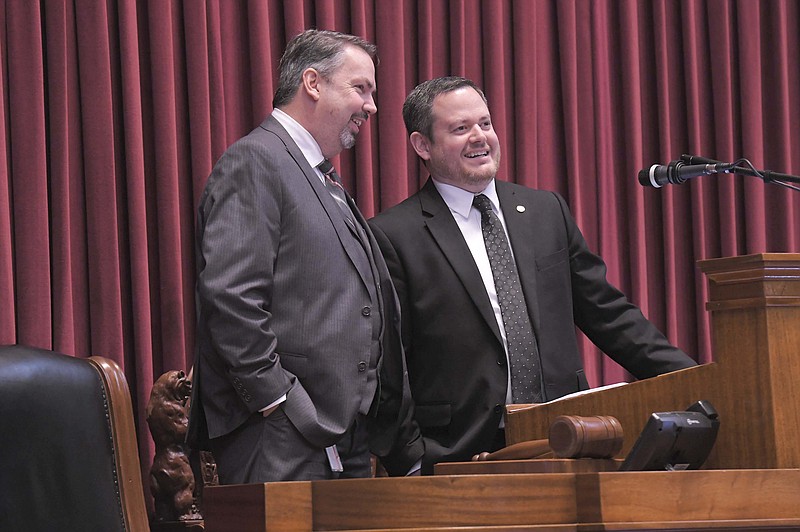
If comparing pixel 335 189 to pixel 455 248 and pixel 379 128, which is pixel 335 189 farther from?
pixel 379 128

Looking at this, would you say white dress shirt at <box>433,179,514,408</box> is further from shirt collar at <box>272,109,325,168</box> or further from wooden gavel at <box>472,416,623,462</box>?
wooden gavel at <box>472,416,623,462</box>

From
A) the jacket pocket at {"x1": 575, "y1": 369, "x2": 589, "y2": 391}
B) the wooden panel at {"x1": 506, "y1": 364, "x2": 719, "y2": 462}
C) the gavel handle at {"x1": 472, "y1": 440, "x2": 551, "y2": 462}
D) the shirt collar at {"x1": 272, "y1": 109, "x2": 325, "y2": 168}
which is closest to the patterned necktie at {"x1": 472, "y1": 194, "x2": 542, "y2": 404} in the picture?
the jacket pocket at {"x1": 575, "y1": 369, "x2": 589, "y2": 391}

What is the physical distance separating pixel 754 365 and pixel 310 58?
148 centimetres

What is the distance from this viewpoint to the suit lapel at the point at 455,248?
278 centimetres

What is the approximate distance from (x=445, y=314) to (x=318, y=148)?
0.49 metres

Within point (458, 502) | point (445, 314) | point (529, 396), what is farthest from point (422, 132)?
point (458, 502)

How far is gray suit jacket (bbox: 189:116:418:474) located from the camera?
2.28 metres

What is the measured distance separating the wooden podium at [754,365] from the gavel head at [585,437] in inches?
6.4

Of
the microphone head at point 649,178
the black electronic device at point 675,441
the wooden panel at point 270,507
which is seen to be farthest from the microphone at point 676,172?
the wooden panel at point 270,507

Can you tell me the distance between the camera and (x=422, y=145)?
3117 millimetres

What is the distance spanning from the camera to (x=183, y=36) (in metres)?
3.30

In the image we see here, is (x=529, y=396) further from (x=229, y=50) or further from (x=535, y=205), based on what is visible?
(x=229, y=50)

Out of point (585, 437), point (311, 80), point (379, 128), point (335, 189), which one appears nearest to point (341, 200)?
point (335, 189)

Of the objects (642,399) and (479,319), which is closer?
(642,399)
